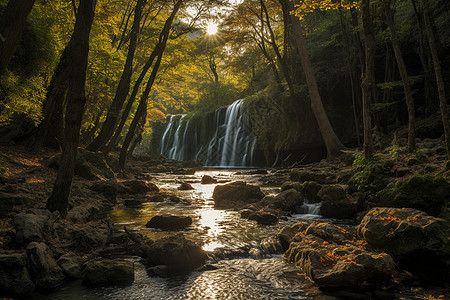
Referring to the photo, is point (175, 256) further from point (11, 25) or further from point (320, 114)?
point (320, 114)

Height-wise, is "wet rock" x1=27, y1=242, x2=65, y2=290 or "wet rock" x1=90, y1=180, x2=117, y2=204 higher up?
"wet rock" x1=90, y1=180, x2=117, y2=204

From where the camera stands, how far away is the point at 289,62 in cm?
2242

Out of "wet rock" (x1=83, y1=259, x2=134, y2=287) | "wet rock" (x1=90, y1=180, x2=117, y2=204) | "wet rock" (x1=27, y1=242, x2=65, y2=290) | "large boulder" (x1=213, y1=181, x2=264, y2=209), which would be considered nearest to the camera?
"wet rock" (x1=27, y1=242, x2=65, y2=290)

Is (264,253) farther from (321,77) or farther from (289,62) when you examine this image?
(289,62)

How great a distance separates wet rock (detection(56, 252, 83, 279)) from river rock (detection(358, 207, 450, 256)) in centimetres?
435

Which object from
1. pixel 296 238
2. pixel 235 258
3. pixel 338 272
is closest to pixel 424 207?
pixel 296 238

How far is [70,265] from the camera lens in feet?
13.1

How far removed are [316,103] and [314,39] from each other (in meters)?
9.55

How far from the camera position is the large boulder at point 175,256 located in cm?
435

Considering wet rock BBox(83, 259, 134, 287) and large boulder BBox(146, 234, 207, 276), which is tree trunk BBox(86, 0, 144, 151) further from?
wet rock BBox(83, 259, 134, 287)

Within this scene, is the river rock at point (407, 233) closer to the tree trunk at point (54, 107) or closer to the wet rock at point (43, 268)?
the wet rock at point (43, 268)

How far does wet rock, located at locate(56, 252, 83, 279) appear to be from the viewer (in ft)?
12.8

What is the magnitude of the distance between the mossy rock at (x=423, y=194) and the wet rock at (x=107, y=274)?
5252 millimetres

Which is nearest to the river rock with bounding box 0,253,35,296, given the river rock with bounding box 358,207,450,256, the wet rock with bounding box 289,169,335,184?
the river rock with bounding box 358,207,450,256
